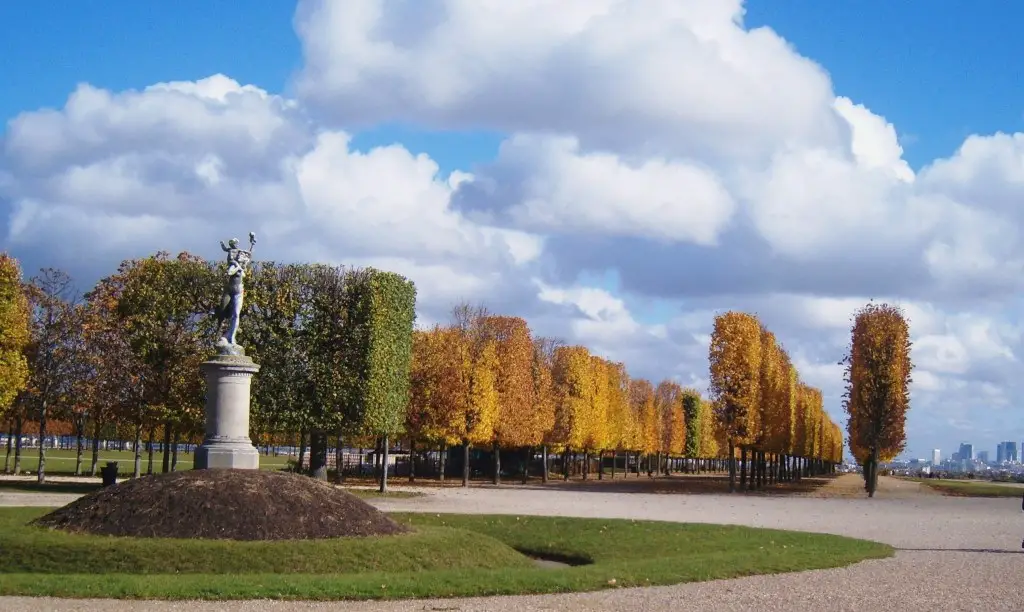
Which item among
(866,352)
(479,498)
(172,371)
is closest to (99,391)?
(172,371)

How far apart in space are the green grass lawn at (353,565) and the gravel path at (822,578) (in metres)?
0.61

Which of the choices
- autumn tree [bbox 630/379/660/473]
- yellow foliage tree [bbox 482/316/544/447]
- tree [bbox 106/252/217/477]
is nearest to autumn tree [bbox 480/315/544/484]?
yellow foliage tree [bbox 482/316/544/447]

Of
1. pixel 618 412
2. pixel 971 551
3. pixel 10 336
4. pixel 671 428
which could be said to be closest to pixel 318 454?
pixel 10 336

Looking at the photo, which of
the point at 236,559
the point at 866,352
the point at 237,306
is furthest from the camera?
the point at 866,352

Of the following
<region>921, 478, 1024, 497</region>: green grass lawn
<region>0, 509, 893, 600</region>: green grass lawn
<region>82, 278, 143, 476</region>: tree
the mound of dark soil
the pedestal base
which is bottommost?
<region>921, 478, 1024, 497</region>: green grass lawn

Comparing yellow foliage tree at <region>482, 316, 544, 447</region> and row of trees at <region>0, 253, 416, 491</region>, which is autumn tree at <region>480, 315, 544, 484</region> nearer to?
yellow foliage tree at <region>482, 316, 544, 447</region>

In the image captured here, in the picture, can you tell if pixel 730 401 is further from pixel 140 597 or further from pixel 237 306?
pixel 140 597

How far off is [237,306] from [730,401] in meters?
40.5

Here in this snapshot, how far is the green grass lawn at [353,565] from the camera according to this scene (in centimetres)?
1636

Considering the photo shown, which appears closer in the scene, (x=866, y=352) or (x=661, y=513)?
(x=661, y=513)

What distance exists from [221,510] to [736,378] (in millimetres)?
44950

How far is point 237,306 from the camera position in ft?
89.0

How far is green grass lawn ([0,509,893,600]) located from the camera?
1636cm

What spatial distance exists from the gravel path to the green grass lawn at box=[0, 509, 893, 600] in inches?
24.2
